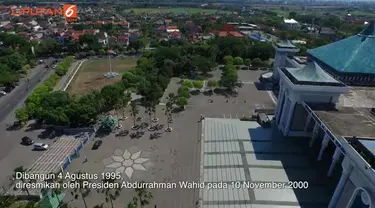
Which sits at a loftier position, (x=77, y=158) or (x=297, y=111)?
(x=297, y=111)

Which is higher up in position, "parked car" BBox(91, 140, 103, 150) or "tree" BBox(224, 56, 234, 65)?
"tree" BBox(224, 56, 234, 65)

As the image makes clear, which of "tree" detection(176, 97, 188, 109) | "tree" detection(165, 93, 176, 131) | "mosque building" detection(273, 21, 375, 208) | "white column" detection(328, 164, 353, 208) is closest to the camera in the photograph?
"mosque building" detection(273, 21, 375, 208)

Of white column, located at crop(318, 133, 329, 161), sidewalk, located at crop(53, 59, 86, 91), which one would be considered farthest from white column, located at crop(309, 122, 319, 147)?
sidewalk, located at crop(53, 59, 86, 91)

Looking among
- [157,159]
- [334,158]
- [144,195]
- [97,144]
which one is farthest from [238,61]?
[144,195]

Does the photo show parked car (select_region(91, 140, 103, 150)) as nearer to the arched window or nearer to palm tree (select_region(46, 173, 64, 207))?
palm tree (select_region(46, 173, 64, 207))

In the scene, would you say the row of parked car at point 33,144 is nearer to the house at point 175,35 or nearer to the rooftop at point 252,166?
the rooftop at point 252,166

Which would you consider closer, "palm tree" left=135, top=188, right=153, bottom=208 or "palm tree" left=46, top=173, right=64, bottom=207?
"palm tree" left=135, top=188, right=153, bottom=208

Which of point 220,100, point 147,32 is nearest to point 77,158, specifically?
point 220,100

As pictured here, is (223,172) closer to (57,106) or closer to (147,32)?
(57,106)
